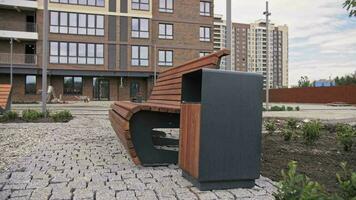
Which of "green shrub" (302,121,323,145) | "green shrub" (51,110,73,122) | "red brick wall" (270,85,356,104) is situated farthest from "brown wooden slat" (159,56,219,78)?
"red brick wall" (270,85,356,104)

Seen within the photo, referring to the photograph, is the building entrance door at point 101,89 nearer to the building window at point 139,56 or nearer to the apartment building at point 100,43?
the apartment building at point 100,43

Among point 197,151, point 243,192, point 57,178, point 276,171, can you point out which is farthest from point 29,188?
point 276,171

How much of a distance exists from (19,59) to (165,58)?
1488 cm

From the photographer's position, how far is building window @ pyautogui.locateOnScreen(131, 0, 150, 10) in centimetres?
4272

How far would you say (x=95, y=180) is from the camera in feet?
14.4

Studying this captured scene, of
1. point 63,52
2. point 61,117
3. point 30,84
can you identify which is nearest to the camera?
point 61,117

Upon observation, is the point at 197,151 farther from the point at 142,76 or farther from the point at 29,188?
the point at 142,76

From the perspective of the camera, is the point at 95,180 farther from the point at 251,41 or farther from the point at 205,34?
the point at 251,41

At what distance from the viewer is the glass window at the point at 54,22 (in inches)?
1552

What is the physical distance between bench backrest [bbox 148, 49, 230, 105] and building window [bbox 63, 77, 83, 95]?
3499cm

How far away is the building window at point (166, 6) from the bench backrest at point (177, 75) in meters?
37.5

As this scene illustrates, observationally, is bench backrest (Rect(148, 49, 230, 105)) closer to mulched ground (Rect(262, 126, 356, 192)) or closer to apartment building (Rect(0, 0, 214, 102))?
mulched ground (Rect(262, 126, 356, 192))

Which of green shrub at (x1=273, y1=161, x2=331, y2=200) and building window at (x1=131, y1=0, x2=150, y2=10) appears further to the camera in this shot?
building window at (x1=131, y1=0, x2=150, y2=10)

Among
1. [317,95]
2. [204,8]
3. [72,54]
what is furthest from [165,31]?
[317,95]
